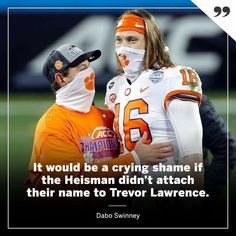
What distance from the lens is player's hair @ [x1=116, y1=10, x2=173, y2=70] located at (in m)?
10.3

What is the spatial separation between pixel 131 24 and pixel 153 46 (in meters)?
0.19

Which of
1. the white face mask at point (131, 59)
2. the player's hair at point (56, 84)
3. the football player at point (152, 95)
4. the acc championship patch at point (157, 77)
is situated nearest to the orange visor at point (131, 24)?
the football player at point (152, 95)

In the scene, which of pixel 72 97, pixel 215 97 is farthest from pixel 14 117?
pixel 215 97

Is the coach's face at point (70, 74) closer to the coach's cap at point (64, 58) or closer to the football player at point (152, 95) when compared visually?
the coach's cap at point (64, 58)

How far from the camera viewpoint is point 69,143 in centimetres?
1032

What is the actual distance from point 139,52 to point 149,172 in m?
0.75

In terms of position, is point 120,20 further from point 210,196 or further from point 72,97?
Result: point 210,196

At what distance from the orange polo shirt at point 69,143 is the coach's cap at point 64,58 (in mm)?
226

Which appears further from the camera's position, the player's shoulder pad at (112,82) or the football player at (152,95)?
the player's shoulder pad at (112,82)

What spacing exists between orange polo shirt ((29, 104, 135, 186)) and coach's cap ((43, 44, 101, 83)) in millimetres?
226

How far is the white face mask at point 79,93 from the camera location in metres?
10.3

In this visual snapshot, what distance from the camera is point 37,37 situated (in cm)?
1033

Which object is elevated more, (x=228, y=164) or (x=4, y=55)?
(x=4, y=55)

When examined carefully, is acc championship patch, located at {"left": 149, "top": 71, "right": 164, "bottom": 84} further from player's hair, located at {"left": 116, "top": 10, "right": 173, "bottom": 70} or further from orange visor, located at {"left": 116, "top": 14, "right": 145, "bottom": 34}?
orange visor, located at {"left": 116, "top": 14, "right": 145, "bottom": 34}
